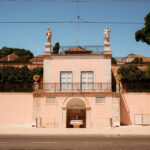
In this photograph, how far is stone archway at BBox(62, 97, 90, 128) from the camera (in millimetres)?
20719

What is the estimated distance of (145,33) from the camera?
2759 cm

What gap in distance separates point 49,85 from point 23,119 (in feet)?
14.6

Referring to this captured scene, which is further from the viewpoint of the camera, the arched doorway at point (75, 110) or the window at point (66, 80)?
the window at point (66, 80)

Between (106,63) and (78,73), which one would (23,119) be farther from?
(106,63)

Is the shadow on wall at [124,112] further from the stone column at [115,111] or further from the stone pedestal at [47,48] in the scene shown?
the stone pedestal at [47,48]

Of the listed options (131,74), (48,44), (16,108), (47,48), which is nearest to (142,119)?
(131,74)

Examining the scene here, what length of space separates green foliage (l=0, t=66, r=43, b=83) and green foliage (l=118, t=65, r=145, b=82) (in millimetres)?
10312

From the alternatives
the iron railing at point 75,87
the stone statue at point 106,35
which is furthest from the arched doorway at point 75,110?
the stone statue at point 106,35

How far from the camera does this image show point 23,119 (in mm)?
22672

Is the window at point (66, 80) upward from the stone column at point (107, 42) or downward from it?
downward

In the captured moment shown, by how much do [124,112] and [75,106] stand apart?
5.22 meters

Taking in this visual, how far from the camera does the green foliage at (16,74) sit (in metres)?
26.3

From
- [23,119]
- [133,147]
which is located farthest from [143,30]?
[133,147]

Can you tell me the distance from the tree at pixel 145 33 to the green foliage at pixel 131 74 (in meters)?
4.19
